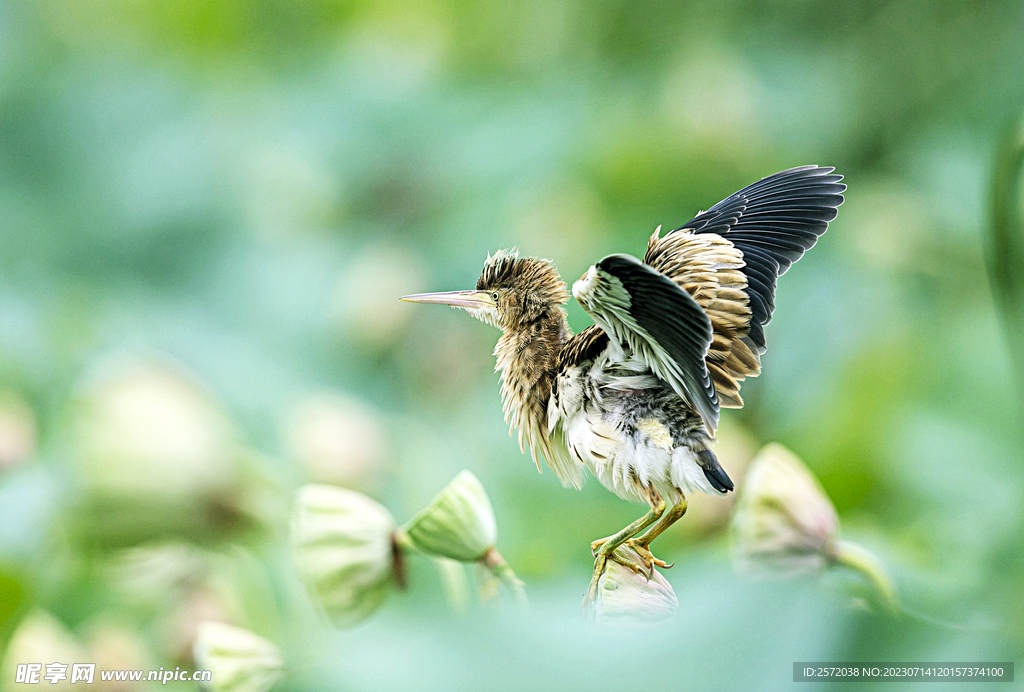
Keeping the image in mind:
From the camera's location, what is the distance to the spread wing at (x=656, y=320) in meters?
0.18

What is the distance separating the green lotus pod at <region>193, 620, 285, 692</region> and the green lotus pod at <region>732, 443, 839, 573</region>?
17 centimetres

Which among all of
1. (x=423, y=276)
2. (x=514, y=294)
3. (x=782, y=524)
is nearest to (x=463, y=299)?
(x=514, y=294)

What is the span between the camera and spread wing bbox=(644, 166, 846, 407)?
8.3 inches

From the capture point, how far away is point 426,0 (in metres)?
0.63

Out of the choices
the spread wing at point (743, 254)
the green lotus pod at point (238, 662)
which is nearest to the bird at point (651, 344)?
the spread wing at point (743, 254)

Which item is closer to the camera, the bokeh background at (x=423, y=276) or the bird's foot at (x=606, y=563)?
the bird's foot at (x=606, y=563)

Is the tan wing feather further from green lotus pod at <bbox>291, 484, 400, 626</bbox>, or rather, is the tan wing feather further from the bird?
green lotus pod at <bbox>291, 484, 400, 626</bbox>

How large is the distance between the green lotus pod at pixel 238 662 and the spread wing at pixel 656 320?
170mm

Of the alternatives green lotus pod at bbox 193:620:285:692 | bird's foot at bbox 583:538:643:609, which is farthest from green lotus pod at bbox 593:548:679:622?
green lotus pod at bbox 193:620:285:692

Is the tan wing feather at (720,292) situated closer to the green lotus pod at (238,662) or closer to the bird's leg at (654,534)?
the bird's leg at (654,534)

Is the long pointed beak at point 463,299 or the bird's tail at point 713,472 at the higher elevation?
the long pointed beak at point 463,299

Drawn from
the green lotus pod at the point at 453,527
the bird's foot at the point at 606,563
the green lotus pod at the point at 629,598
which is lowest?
the green lotus pod at the point at 629,598

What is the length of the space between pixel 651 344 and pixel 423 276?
1.15 feet

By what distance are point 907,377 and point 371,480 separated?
31 cm
